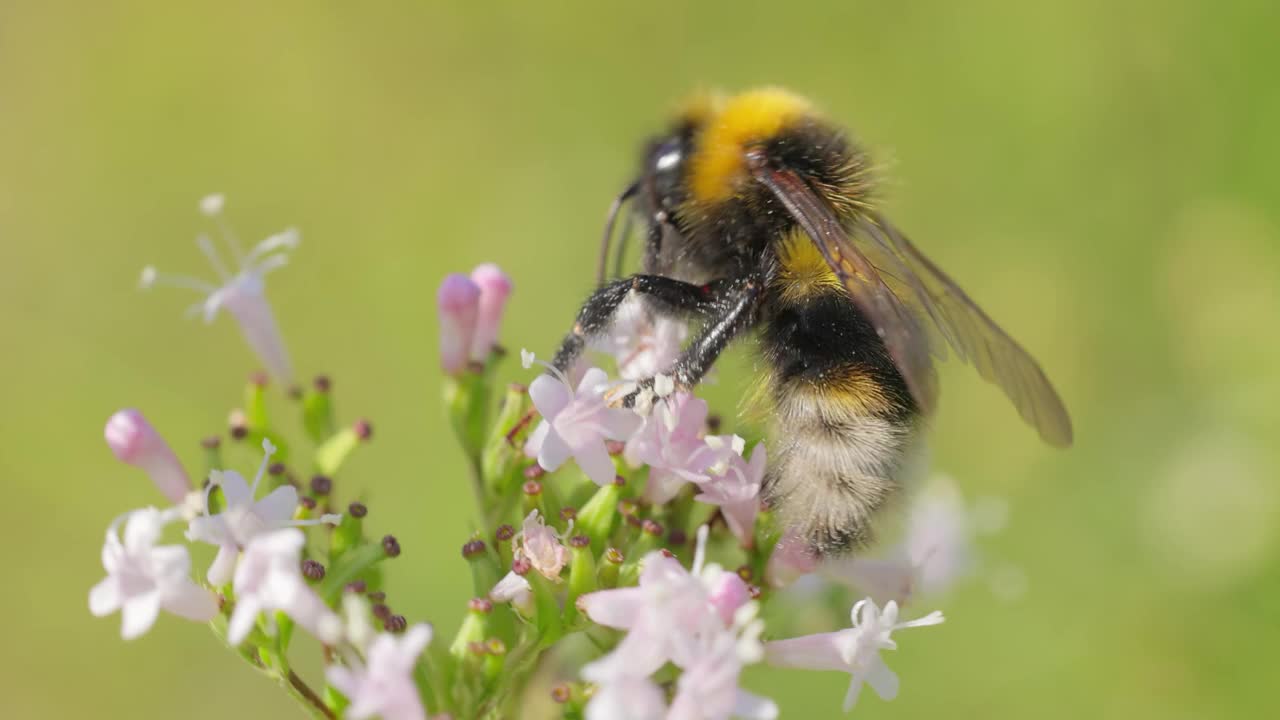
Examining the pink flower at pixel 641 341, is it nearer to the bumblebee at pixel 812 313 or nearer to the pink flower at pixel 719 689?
the bumblebee at pixel 812 313

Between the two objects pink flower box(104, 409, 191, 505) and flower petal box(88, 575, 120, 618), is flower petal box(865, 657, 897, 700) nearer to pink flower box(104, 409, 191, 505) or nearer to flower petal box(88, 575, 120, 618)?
flower petal box(88, 575, 120, 618)

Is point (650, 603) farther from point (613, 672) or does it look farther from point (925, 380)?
point (925, 380)

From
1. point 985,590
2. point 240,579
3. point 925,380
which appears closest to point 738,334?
point 925,380

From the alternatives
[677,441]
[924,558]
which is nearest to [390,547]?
[677,441]

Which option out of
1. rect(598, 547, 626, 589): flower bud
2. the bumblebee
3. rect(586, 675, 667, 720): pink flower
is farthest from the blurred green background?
rect(586, 675, 667, 720): pink flower

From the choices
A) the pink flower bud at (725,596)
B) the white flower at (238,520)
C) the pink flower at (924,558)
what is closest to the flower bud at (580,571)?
the pink flower bud at (725,596)

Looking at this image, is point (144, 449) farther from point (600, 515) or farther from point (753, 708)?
point (753, 708)
